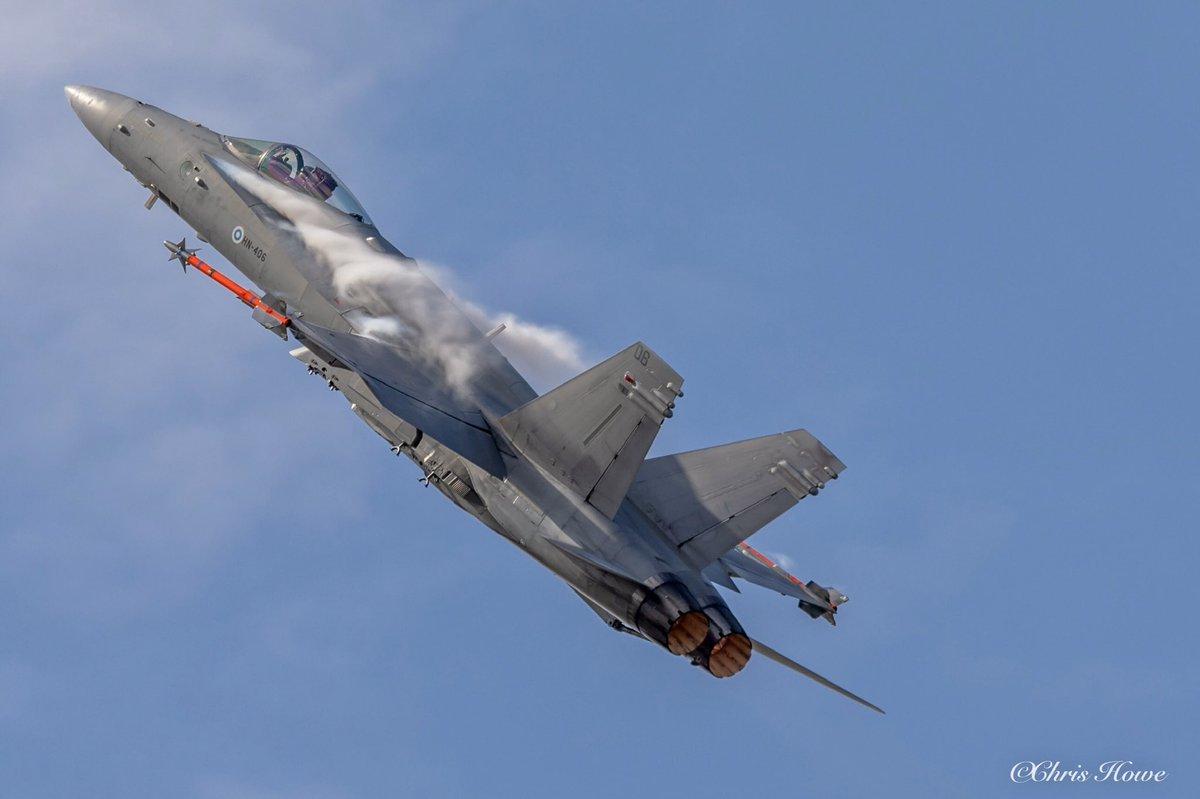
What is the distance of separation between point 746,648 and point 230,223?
8.58 meters

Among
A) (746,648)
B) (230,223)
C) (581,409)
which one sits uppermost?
(230,223)

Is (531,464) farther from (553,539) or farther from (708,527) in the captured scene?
(708,527)

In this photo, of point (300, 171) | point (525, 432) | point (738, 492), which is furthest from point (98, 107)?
point (738, 492)

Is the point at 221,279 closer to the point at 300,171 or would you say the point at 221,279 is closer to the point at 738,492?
the point at 300,171

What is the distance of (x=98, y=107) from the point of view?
848 inches

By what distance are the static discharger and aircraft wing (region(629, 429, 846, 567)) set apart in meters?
4.28

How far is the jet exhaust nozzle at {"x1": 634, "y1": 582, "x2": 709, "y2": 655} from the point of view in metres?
16.0

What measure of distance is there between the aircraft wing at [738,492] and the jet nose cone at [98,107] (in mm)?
9251

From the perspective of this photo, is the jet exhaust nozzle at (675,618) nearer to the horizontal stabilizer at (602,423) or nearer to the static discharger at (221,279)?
the horizontal stabilizer at (602,423)

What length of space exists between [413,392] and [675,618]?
3798 millimetres

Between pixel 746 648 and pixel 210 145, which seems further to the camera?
pixel 210 145

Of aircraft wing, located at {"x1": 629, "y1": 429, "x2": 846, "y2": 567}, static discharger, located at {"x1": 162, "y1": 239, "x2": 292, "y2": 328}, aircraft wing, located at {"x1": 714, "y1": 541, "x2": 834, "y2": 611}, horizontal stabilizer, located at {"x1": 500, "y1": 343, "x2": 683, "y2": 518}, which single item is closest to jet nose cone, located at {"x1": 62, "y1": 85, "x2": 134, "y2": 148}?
static discharger, located at {"x1": 162, "y1": 239, "x2": 292, "y2": 328}

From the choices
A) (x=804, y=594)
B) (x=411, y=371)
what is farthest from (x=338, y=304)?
(x=804, y=594)

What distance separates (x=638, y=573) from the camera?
53.0 ft
